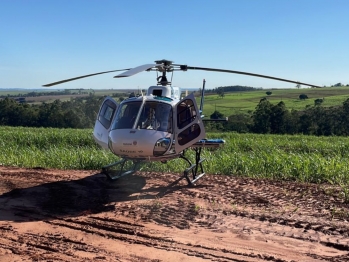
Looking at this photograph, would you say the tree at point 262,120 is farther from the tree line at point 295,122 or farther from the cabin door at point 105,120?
the cabin door at point 105,120

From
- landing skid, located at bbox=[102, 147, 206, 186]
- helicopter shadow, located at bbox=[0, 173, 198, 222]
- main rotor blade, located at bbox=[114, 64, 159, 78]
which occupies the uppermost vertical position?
main rotor blade, located at bbox=[114, 64, 159, 78]

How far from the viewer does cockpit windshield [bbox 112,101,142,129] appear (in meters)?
7.73

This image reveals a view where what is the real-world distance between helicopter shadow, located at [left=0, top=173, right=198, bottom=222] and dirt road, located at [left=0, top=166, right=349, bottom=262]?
0.8 inches

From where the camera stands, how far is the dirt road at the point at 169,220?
5.00m

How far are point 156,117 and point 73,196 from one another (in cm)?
233

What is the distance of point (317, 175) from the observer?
30.7 ft

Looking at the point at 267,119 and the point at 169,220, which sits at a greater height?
the point at 267,119

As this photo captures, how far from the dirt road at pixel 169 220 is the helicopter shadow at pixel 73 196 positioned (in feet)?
0.06

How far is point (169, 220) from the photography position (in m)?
6.25

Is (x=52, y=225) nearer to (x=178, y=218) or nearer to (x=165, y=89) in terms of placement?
(x=178, y=218)

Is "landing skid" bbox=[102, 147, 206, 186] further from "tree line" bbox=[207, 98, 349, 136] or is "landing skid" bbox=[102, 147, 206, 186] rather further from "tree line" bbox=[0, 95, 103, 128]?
"tree line" bbox=[207, 98, 349, 136]

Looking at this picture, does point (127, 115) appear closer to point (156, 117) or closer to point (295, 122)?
point (156, 117)

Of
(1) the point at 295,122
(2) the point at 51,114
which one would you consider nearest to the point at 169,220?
(2) the point at 51,114

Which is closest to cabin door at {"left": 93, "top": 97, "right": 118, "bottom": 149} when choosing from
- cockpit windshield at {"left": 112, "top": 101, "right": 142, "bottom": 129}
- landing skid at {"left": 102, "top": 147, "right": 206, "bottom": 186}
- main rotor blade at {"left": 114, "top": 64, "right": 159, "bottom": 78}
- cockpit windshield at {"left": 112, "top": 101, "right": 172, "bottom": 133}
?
cockpit windshield at {"left": 112, "top": 101, "right": 142, "bottom": 129}
